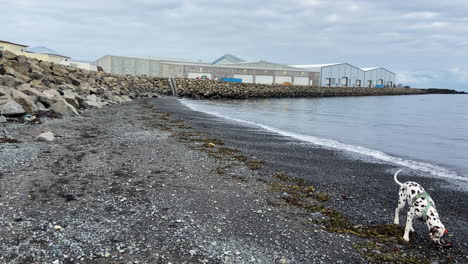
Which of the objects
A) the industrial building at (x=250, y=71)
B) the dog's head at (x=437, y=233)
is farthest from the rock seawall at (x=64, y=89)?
the dog's head at (x=437, y=233)

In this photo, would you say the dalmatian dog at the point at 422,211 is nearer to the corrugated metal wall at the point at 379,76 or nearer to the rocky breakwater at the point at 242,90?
the rocky breakwater at the point at 242,90

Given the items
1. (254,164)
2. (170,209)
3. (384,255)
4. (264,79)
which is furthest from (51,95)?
(264,79)

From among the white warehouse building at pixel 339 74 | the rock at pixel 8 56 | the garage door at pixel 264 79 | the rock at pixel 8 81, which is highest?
the white warehouse building at pixel 339 74

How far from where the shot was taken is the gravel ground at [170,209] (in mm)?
4223

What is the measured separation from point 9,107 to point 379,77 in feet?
411

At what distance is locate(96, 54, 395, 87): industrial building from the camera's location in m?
72.8

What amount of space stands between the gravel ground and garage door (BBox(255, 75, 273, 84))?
7577cm

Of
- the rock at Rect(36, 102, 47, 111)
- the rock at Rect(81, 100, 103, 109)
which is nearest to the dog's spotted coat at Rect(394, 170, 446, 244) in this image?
the rock at Rect(36, 102, 47, 111)

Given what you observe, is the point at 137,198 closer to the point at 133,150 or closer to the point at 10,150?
the point at 133,150

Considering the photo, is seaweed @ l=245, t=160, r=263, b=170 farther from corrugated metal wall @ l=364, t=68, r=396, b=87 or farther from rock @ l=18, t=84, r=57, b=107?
corrugated metal wall @ l=364, t=68, r=396, b=87

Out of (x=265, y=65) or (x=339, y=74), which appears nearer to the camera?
(x=265, y=65)

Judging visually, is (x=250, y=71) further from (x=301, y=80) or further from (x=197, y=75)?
(x=301, y=80)

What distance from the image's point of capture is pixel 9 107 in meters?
12.5

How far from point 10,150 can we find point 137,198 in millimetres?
4739
